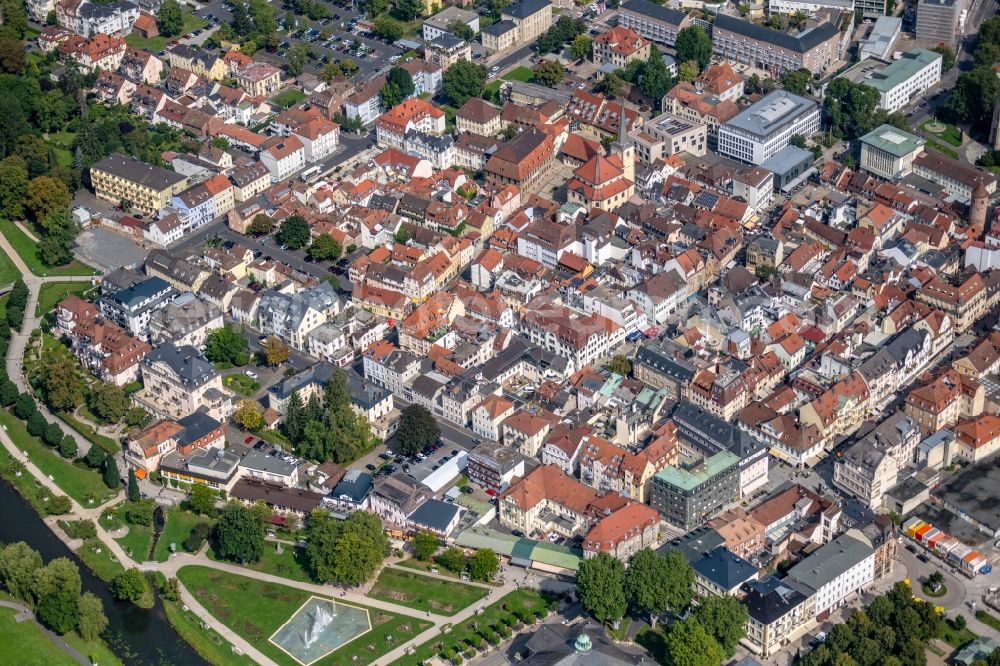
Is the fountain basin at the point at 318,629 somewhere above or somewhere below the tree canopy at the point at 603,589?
below

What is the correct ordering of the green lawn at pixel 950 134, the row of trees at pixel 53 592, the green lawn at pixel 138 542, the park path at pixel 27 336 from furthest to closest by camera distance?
the green lawn at pixel 950 134
the park path at pixel 27 336
the green lawn at pixel 138 542
the row of trees at pixel 53 592

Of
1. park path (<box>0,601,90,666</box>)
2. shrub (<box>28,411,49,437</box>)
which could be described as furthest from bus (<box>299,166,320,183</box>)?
park path (<box>0,601,90,666</box>)

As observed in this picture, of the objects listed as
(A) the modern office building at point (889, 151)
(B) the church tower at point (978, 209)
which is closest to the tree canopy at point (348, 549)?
(B) the church tower at point (978, 209)

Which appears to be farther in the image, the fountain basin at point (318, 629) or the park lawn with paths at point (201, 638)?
the fountain basin at point (318, 629)

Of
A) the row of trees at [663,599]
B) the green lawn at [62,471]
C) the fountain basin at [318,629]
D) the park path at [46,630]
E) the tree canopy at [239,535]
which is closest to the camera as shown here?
the row of trees at [663,599]

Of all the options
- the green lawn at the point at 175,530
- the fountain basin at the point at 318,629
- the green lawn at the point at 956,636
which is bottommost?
the green lawn at the point at 956,636

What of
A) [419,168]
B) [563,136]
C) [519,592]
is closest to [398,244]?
[419,168]

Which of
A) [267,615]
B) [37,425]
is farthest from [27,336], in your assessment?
[267,615]

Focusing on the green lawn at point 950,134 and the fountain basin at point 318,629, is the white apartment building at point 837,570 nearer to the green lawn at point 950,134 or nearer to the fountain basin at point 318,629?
the fountain basin at point 318,629
